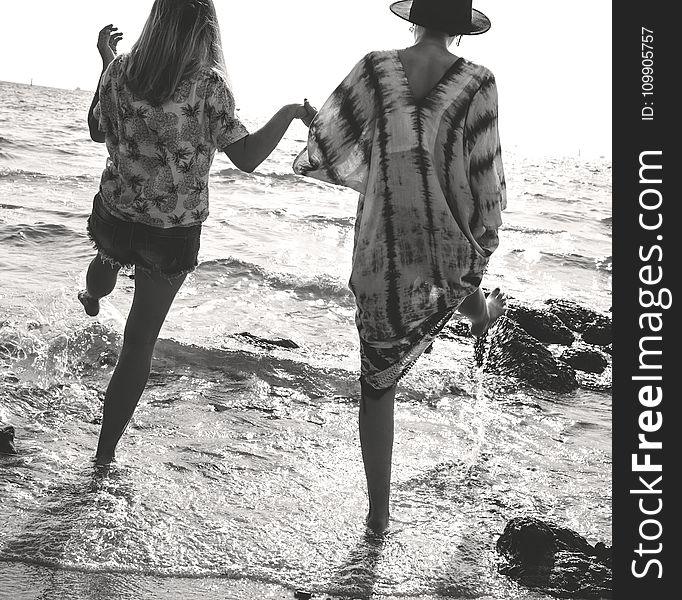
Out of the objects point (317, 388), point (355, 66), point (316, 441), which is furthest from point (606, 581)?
point (317, 388)

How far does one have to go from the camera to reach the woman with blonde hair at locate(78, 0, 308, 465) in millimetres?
3164

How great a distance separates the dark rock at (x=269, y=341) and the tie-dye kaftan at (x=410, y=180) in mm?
3193

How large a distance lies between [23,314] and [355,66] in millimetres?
4240

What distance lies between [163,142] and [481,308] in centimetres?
153

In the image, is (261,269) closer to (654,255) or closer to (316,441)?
(316,441)

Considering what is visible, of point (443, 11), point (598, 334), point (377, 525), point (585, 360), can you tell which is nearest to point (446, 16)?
point (443, 11)

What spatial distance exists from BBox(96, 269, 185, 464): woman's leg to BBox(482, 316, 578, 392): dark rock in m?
3.16

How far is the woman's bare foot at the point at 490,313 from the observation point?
3.53 meters

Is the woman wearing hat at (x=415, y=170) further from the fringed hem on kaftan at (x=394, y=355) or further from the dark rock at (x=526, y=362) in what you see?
the dark rock at (x=526, y=362)

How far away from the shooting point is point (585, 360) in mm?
6375

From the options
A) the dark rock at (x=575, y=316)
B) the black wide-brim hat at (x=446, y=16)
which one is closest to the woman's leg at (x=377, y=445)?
the black wide-brim hat at (x=446, y=16)

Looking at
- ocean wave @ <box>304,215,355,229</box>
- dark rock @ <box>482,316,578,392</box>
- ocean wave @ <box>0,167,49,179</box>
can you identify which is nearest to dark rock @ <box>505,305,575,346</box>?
dark rock @ <box>482,316,578,392</box>

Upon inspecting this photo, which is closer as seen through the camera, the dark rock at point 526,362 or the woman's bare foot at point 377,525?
the woman's bare foot at point 377,525

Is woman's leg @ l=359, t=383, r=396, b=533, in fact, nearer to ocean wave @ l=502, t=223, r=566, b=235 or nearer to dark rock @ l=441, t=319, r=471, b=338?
dark rock @ l=441, t=319, r=471, b=338
